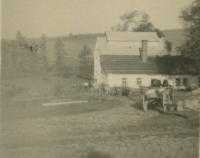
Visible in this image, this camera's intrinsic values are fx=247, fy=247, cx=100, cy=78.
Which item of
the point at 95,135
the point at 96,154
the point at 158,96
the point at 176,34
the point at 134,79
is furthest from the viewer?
the point at 134,79

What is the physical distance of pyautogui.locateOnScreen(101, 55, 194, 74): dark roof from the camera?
13961 mm

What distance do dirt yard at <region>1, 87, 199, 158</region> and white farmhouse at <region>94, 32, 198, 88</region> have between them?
25.8 feet

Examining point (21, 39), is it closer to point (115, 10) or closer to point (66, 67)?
point (115, 10)

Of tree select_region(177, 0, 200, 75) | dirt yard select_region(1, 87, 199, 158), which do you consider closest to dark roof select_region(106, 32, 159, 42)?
tree select_region(177, 0, 200, 75)

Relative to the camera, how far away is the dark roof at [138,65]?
550 inches

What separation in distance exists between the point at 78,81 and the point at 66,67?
91.8 inches

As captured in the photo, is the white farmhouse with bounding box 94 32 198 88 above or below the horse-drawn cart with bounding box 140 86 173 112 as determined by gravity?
above

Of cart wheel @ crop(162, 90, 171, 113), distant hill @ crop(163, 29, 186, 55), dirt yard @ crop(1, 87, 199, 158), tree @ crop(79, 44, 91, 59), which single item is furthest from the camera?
tree @ crop(79, 44, 91, 59)

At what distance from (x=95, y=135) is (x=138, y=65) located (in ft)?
34.4

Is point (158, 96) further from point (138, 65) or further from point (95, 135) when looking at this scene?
point (138, 65)

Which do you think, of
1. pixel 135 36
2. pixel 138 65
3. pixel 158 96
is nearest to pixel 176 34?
pixel 158 96

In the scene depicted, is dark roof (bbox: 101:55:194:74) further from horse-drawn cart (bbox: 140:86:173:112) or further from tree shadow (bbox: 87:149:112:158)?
tree shadow (bbox: 87:149:112:158)

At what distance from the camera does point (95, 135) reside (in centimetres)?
484

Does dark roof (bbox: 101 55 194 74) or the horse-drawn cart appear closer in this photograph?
the horse-drawn cart
